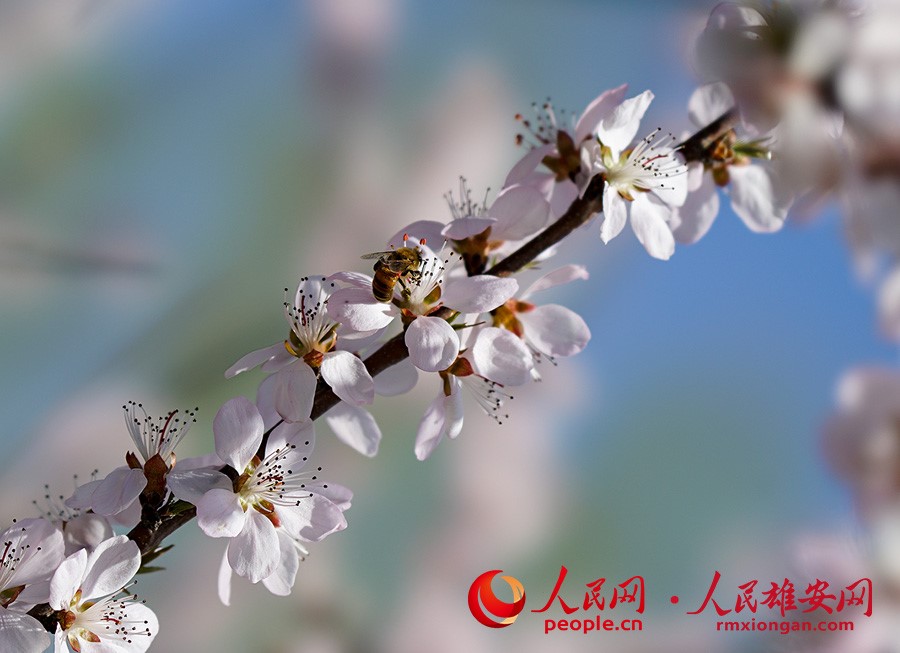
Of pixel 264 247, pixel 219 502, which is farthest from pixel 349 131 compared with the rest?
pixel 219 502

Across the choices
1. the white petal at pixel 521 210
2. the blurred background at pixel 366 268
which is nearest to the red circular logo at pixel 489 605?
the blurred background at pixel 366 268

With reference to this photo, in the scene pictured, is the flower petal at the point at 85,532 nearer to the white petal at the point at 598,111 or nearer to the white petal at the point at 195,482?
the white petal at the point at 195,482

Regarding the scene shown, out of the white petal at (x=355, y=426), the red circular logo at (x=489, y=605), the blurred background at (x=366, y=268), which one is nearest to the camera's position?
A: the white petal at (x=355, y=426)

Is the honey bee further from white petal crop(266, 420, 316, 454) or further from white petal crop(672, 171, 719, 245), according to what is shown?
white petal crop(672, 171, 719, 245)

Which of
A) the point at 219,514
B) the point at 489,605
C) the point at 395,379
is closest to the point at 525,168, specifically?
the point at 395,379

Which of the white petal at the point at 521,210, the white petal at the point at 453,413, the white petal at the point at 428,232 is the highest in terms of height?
the white petal at the point at 521,210

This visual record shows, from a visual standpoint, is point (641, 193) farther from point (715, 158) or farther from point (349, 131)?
point (349, 131)
